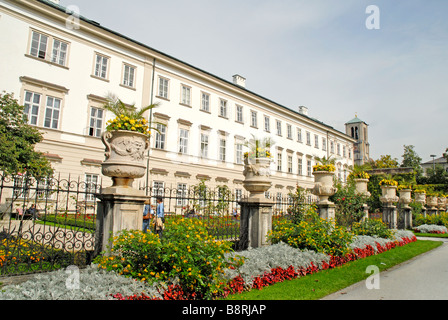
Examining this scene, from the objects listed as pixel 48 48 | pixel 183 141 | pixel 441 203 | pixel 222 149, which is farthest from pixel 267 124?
pixel 48 48

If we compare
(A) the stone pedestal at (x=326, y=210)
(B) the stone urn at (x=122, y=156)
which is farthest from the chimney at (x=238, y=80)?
(B) the stone urn at (x=122, y=156)

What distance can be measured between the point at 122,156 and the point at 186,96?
898 inches

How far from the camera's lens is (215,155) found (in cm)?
2945

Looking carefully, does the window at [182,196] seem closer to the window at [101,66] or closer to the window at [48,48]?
the window at [101,66]

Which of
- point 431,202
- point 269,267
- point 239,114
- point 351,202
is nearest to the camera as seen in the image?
point 269,267

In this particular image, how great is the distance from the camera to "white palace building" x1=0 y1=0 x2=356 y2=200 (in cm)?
1875

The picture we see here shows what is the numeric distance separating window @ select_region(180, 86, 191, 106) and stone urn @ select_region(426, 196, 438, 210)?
22.8 meters

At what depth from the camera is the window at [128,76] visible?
77.0ft

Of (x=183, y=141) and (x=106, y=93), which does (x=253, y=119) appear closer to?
(x=183, y=141)

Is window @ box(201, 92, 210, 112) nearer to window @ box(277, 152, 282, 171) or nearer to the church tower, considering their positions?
window @ box(277, 152, 282, 171)

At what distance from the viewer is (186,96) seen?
27656mm

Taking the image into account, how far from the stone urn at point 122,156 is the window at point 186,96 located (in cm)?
2203
